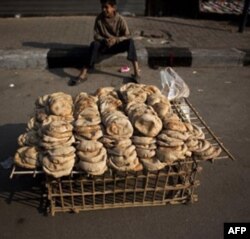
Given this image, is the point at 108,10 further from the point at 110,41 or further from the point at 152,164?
the point at 152,164

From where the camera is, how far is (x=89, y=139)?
2699 millimetres

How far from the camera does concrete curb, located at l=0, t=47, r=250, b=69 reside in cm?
620

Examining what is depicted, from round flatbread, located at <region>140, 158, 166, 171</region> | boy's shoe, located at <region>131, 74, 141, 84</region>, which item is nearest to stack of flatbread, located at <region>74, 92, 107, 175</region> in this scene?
round flatbread, located at <region>140, 158, 166, 171</region>

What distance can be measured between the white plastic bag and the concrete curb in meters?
2.56

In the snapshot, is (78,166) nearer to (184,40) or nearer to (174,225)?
(174,225)

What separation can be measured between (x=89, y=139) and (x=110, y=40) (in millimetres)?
3479

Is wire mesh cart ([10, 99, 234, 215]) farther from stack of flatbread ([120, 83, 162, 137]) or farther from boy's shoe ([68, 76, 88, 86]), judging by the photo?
boy's shoe ([68, 76, 88, 86])

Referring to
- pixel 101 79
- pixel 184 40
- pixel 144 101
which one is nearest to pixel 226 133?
pixel 144 101

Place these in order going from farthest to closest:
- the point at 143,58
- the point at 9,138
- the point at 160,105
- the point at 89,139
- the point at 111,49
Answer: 1. the point at 143,58
2. the point at 111,49
3. the point at 9,138
4. the point at 160,105
5. the point at 89,139

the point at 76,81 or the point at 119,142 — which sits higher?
the point at 119,142

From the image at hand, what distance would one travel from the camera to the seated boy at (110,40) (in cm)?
577

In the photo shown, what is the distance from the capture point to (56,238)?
8.95 ft

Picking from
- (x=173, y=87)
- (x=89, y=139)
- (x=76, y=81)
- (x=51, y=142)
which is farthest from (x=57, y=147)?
(x=76, y=81)

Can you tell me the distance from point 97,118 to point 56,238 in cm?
105
